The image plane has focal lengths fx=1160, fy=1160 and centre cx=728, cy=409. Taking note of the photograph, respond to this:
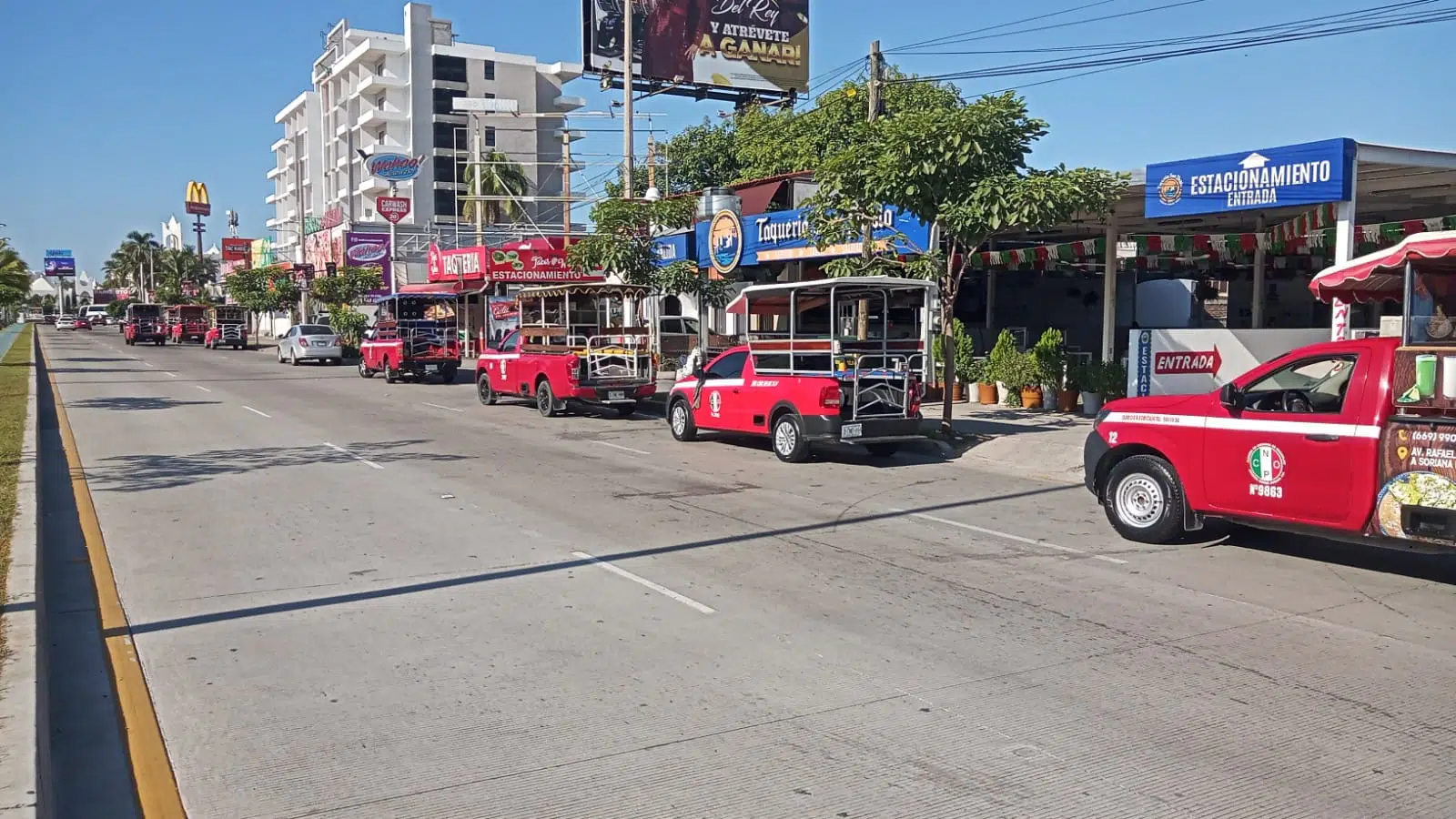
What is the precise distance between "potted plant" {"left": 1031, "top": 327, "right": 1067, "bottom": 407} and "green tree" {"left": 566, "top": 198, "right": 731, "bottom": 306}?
912cm

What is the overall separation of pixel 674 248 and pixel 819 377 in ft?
52.6

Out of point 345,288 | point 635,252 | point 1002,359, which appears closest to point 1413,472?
point 1002,359

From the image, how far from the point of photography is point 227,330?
60.2 m

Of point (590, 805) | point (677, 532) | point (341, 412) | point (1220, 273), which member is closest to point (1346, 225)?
point (677, 532)

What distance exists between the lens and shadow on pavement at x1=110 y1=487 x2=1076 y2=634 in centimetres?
728

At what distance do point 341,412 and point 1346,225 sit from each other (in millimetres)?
17076

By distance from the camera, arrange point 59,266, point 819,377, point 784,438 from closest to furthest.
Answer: point 819,377
point 784,438
point 59,266

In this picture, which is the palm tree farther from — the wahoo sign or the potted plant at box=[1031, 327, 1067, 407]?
the potted plant at box=[1031, 327, 1067, 407]

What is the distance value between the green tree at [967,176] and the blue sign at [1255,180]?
107cm

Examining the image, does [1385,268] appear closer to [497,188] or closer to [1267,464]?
[1267,464]

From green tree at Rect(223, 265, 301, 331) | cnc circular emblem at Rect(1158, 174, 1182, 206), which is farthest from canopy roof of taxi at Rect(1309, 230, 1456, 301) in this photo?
green tree at Rect(223, 265, 301, 331)

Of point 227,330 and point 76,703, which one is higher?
point 227,330

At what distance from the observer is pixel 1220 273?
3422 cm

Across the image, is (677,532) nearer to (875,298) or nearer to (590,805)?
(590,805)
